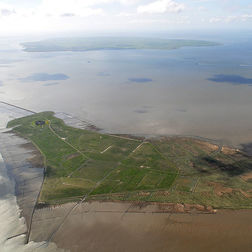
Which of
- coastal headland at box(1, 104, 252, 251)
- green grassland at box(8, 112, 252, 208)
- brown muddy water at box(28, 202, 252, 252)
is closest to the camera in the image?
brown muddy water at box(28, 202, 252, 252)

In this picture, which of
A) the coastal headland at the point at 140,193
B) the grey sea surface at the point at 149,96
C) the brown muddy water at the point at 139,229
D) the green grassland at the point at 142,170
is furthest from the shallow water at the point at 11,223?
the grey sea surface at the point at 149,96

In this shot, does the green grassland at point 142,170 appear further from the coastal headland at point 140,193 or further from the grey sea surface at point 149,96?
the grey sea surface at point 149,96

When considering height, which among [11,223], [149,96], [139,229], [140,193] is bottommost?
[139,229]

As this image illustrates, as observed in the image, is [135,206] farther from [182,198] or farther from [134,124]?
[134,124]

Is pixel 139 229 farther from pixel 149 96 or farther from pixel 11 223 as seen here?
pixel 149 96

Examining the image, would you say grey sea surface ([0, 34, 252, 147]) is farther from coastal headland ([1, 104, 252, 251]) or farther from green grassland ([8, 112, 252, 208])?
coastal headland ([1, 104, 252, 251])

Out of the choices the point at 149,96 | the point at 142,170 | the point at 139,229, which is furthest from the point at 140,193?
the point at 149,96

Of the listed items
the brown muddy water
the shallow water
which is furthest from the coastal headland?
the shallow water
